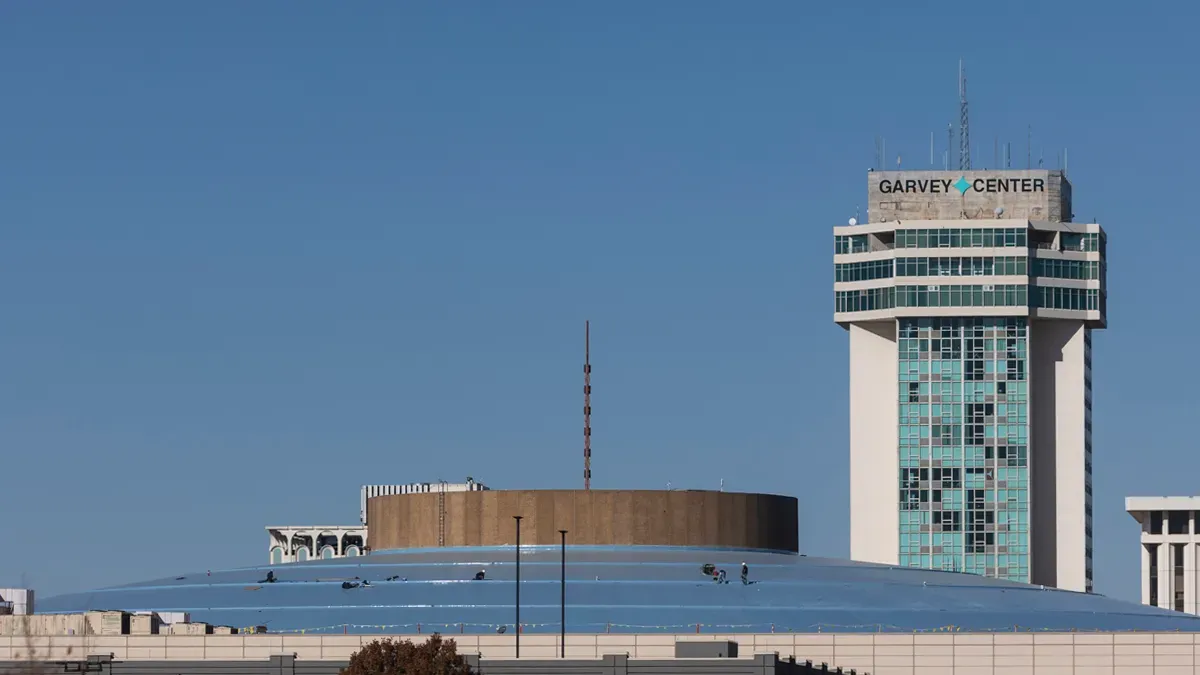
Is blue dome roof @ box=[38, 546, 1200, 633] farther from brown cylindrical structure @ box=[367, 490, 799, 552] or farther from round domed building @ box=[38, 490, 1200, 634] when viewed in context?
brown cylindrical structure @ box=[367, 490, 799, 552]

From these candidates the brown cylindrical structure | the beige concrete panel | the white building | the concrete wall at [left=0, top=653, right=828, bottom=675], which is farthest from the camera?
the brown cylindrical structure

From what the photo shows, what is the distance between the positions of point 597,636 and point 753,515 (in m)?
34.9

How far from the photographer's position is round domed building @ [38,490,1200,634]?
17475 centimetres

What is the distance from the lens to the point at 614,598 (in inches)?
6973

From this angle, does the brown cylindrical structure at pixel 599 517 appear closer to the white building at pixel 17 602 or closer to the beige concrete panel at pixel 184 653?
the white building at pixel 17 602

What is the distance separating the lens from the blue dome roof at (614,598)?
17425 centimetres

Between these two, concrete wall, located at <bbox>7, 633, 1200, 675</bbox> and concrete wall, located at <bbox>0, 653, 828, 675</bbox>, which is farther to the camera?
concrete wall, located at <bbox>7, 633, 1200, 675</bbox>

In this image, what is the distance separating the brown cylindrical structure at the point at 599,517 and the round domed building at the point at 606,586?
0.30ft

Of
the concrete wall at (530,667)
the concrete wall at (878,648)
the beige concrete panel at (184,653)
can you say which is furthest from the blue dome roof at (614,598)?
the concrete wall at (530,667)

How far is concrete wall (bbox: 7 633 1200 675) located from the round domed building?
18.1ft

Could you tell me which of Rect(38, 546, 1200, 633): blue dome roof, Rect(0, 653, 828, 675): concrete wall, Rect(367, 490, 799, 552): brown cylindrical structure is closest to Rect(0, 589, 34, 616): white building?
Rect(38, 546, 1200, 633): blue dome roof

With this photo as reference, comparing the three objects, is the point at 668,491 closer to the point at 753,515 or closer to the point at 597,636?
the point at 753,515

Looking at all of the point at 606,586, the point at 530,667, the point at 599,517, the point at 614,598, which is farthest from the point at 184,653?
the point at 599,517

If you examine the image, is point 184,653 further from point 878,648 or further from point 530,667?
point 878,648
